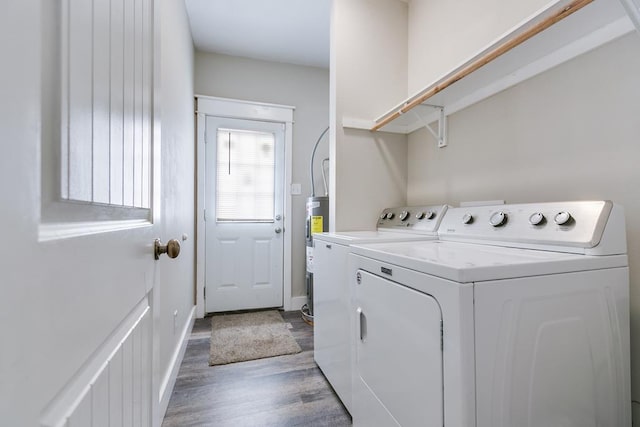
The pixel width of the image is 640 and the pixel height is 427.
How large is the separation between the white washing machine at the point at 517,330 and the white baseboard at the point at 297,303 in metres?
2.13

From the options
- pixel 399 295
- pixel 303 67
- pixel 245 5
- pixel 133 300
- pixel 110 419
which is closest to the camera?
pixel 110 419

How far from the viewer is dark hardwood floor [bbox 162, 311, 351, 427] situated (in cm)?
145

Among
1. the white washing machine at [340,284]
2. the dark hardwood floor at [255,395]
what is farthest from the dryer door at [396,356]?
the dark hardwood floor at [255,395]

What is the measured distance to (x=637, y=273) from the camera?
955mm

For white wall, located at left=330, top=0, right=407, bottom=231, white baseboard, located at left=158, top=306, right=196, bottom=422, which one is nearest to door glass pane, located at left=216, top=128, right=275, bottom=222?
white baseboard, located at left=158, top=306, right=196, bottom=422

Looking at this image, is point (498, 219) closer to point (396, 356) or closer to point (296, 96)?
point (396, 356)

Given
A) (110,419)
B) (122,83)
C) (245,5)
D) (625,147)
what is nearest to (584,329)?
(625,147)

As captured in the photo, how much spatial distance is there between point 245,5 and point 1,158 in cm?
257

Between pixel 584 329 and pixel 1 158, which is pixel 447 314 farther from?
pixel 1 158

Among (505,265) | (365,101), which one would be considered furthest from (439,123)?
(505,265)

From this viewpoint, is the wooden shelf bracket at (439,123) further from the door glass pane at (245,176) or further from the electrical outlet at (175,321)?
the electrical outlet at (175,321)

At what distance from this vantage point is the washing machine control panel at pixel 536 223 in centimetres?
87

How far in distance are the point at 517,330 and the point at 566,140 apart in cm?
88

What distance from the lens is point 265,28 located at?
8.31ft
